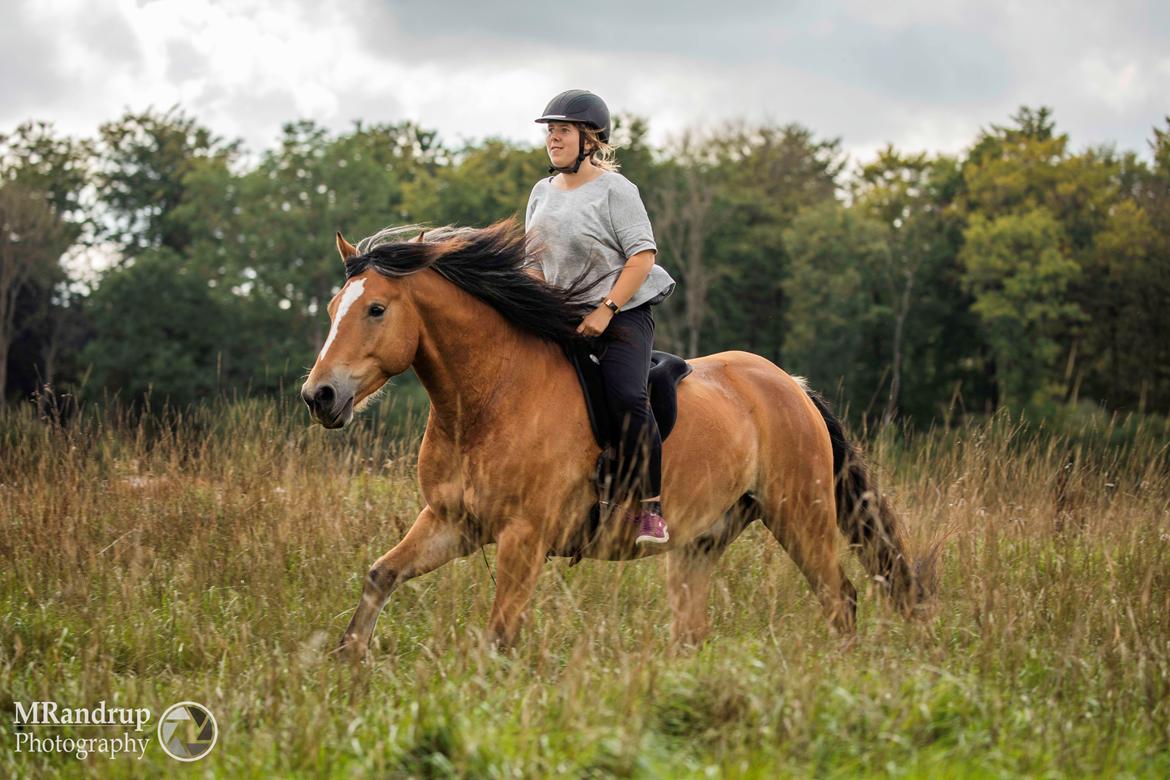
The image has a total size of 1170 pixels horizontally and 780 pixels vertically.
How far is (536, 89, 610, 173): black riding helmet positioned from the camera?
18.6ft

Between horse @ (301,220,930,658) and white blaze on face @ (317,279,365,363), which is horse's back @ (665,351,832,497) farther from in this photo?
white blaze on face @ (317,279,365,363)

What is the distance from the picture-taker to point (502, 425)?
5.30 metres

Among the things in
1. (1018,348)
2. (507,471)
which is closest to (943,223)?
(1018,348)

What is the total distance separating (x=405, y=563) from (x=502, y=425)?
2.48ft

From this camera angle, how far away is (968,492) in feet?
25.6

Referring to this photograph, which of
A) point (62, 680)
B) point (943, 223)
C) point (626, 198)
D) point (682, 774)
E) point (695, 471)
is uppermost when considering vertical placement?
point (943, 223)

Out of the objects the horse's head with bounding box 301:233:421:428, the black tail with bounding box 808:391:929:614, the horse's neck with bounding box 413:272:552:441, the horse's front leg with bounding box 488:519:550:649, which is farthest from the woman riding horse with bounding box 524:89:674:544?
the black tail with bounding box 808:391:929:614

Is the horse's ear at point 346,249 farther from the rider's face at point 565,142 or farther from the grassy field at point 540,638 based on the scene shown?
the grassy field at point 540,638

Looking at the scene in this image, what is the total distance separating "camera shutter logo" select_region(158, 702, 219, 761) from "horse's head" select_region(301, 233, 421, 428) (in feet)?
4.04

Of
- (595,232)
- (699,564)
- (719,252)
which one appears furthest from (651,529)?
(719,252)

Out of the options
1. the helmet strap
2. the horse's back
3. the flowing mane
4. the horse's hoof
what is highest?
the helmet strap

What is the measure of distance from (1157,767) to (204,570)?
16.6 ft

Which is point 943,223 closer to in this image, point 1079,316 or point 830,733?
point 1079,316

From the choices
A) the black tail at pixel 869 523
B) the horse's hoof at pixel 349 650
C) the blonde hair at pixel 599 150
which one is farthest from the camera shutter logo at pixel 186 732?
the black tail at pixel 869 523
